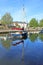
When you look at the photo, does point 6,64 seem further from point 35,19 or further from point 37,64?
point 35,19

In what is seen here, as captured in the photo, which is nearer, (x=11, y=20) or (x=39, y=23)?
(x=11, y=20)

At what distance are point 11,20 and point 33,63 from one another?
71.8 metres

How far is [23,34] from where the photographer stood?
37750 mm

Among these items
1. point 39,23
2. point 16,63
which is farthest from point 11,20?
point 16,63

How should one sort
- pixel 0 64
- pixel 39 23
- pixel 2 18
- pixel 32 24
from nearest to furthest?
pixel 0 64
pixel 2 18
pixel 32 24
pixel 39 23

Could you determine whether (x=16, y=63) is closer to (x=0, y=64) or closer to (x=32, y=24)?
(x=0, y=64)

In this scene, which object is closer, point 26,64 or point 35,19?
point 26,64

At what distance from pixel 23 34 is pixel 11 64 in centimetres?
2580

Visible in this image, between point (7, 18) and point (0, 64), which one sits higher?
point (7, 18)

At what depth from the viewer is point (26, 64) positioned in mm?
12141

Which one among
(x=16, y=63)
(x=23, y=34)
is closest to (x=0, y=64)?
(x=16, y=63)

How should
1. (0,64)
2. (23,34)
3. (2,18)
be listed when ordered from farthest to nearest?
(2,18)
(23,34)
(0,64)

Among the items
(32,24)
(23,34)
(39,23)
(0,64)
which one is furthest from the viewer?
(39,23)

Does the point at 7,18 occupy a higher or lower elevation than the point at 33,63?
higher
